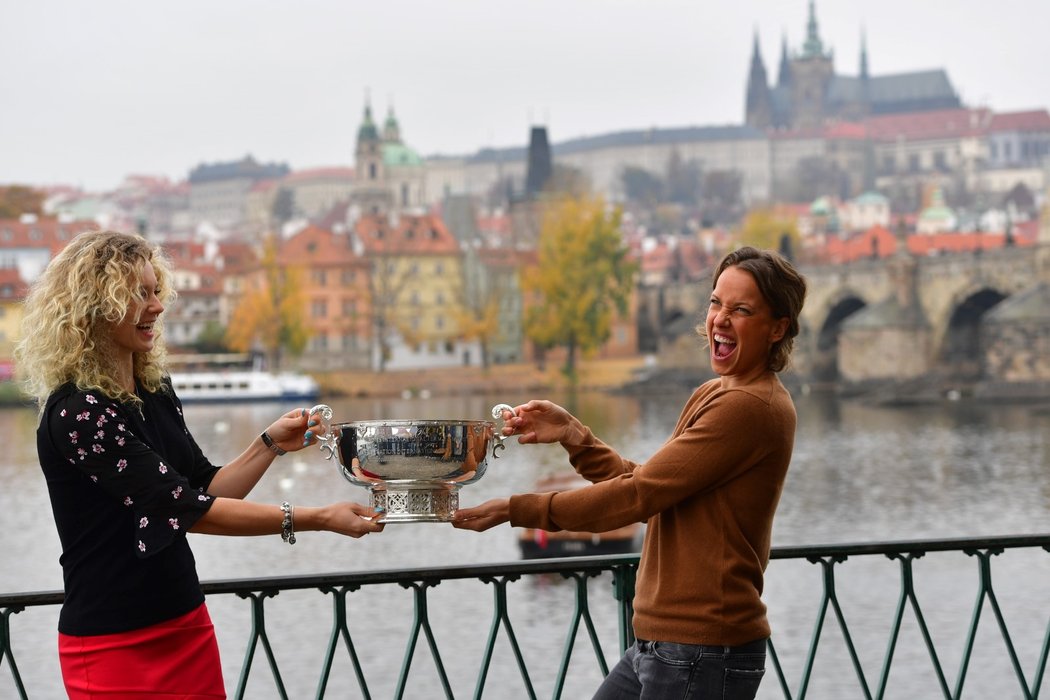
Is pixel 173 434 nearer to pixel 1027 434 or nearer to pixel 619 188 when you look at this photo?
pixel 1027 434

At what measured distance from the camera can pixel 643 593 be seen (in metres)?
2.11

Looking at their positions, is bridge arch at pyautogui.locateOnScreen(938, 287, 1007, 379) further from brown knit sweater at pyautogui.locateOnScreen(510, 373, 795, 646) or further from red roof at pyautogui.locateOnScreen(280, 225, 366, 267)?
brown knit sweater at pyautogui.locateOnScreen(510, 373, 795, 646)

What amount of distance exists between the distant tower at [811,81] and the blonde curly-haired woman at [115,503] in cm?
11792

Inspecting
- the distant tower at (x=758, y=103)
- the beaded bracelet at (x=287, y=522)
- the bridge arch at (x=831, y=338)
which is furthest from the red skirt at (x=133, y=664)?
the distant tower at (x=758, y=103)

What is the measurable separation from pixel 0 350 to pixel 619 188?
Answer: 220 ft

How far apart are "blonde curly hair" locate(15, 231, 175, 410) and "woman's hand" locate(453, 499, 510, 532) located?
0.45 m

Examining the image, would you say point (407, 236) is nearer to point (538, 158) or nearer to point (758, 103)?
point (538, 158)

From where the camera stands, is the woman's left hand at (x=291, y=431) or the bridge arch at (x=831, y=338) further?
the bridge arch at (x=831, y=338)

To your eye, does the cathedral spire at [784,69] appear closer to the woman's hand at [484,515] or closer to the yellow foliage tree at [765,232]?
the yellow foliage tree at [765,232]

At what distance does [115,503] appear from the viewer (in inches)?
80.8

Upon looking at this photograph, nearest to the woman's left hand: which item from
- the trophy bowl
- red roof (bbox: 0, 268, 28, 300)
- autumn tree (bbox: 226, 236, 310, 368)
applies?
the trophy bowl

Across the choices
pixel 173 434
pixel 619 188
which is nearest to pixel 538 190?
pixel 619 188

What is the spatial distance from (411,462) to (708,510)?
0.39 meters

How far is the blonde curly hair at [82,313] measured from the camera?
2035 mm
